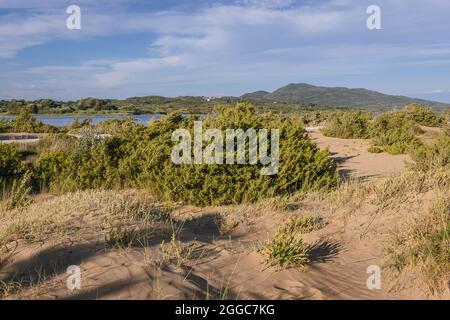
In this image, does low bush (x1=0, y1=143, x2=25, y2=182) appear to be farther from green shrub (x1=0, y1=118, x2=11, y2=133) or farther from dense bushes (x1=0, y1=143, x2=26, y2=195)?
green shrub (x1=0, y1=118, x2=11, y2=133)

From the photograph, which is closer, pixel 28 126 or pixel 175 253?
pixel 175 253

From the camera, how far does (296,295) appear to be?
170 inches

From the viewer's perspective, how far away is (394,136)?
18516 mm

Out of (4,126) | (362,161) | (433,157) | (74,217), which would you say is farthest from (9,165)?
(4,126)

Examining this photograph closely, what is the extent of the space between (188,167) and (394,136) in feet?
41.7

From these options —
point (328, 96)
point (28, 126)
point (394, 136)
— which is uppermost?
point (328, 96)

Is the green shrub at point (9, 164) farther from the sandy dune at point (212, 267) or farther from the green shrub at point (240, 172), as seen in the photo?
the sandy dune at point (212, 267)

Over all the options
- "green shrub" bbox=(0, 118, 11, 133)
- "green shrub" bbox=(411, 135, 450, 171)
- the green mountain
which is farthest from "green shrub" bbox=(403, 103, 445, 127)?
the green mountain

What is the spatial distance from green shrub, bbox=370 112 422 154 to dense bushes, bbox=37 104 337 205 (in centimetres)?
534

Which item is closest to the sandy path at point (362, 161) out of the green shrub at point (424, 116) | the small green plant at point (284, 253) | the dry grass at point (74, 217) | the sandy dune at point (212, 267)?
the sandy dune at point (212, 267)

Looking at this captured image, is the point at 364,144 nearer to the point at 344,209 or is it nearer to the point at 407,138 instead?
the point at 407,138

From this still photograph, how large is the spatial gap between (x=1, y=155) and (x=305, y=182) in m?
7.20

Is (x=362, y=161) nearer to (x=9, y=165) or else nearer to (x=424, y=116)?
(x=9, y=165)

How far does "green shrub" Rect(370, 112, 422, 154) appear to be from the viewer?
16.7 m
